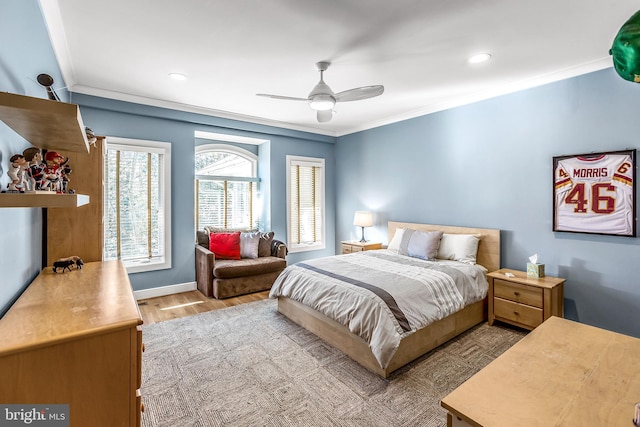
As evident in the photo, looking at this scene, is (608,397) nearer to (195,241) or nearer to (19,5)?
(19,5)

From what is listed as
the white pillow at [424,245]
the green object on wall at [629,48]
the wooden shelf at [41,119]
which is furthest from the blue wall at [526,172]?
the wooden shelf at [41,119]

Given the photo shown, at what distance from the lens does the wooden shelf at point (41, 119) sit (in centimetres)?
114

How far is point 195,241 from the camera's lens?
4684mm

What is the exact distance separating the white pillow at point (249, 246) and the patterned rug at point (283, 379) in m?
1.53

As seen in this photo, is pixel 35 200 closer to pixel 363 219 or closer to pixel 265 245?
pixel 265 245

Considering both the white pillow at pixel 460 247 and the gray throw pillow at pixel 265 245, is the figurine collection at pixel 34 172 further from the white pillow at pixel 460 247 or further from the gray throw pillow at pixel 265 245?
the white pillow at pixel 460 247

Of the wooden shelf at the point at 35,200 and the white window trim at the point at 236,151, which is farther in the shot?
the white window trim at the point at 236,151

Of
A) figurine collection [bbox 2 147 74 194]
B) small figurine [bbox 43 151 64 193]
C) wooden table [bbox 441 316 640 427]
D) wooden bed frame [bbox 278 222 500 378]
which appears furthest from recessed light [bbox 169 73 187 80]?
wooden table [bbox 441 316 640 427]

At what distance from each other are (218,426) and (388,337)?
126 cm

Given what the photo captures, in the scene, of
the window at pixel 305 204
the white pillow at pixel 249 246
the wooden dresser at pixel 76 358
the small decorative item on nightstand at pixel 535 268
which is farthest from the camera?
the window at pixel 305 204

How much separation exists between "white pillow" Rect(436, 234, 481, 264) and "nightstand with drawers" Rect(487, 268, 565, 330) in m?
0.37

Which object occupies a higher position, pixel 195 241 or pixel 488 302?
pixel 195 241

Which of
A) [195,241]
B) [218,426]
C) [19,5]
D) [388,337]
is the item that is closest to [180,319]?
[195,241]

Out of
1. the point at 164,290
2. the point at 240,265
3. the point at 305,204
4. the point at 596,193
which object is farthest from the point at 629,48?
the point at 305,204
